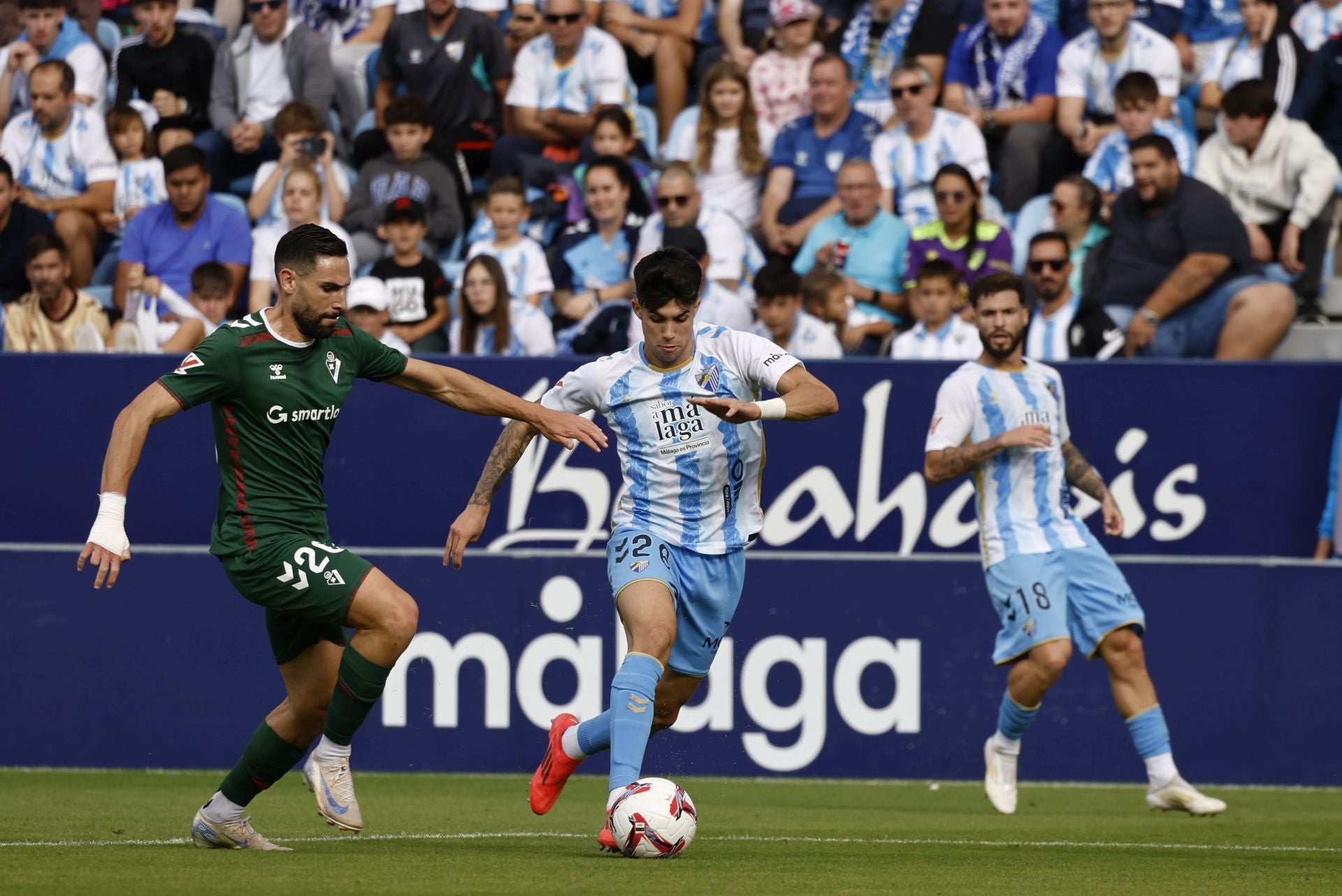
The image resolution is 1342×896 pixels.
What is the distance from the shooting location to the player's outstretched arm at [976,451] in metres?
8.98

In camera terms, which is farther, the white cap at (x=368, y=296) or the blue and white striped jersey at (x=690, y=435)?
the white cap at (x=368, y=296)

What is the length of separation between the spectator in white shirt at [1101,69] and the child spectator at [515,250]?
12.2 feet

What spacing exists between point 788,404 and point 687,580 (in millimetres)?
837

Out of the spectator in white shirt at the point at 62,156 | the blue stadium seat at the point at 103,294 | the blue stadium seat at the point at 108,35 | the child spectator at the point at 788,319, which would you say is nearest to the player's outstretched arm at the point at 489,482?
the child spectator at the point at 788,319

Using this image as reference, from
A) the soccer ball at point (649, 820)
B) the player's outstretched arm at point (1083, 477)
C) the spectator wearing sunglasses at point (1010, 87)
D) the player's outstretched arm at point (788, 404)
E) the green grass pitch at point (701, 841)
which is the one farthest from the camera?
the spectator wearing sunglasses at point (1010, 87)

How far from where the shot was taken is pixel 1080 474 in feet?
31.4

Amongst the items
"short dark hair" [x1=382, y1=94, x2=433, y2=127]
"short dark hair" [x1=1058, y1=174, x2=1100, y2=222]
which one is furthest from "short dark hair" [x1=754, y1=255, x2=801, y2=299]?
"short dark hair" [x1=382, y1=94, x2=433, y2=127]

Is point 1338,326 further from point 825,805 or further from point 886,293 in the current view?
point 825,805

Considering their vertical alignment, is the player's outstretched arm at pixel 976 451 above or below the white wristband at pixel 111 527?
above

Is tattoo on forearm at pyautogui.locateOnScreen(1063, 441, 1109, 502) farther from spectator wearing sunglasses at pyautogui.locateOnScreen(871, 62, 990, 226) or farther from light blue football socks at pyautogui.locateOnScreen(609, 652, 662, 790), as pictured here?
spectator wearing sunglasses at pyautogui.locateOnScreen(871, 62, 990, 226)

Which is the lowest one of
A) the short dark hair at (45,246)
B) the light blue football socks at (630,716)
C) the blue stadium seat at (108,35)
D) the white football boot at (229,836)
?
the white football boot at (229,836)

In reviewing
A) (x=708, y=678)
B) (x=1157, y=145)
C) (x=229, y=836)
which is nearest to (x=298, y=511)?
(x=229, y=836)

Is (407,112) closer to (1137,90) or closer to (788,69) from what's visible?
(788,69)

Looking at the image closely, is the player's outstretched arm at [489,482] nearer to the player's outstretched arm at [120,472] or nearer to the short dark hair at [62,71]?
the player's outstretched arm at [120,472]
